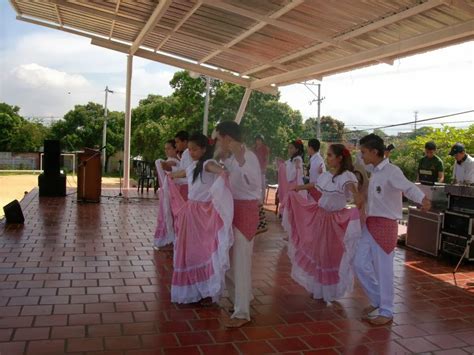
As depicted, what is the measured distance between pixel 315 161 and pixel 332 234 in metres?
2.55

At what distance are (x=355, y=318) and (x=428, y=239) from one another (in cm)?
296

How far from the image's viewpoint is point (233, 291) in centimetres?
413

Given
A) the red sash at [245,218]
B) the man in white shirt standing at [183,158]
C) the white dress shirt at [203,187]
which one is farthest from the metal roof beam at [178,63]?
the red sash at [245,218]

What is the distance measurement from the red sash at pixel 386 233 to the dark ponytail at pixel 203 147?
145 centimetres

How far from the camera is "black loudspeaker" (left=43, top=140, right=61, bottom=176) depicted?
35.5 feet

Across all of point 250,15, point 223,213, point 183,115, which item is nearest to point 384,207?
point 223,213

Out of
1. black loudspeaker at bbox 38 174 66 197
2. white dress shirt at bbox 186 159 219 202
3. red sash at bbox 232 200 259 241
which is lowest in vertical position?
black loudspeaker at bbox 38 174 66 197

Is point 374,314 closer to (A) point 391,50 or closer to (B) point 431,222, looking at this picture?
(B) point 431,222

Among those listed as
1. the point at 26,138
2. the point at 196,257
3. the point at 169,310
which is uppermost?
the point at 26,138

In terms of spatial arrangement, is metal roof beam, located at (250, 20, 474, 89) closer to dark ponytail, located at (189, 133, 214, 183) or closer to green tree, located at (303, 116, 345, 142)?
dark ponytail, located at (189, 133, 214, 183)

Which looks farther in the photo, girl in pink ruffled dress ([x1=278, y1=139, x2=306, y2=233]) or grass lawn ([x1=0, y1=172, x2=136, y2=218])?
grass lawn ([x1=0, y1=172, x2=136, y2=218])

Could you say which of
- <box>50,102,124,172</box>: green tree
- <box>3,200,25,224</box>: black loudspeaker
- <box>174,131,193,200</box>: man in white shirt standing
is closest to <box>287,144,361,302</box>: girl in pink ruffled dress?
<box>174,131,193,200</box>: man in white shirt standing

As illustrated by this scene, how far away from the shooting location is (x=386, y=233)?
3.88 m

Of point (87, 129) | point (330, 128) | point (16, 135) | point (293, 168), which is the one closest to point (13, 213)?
point (293, 168)
